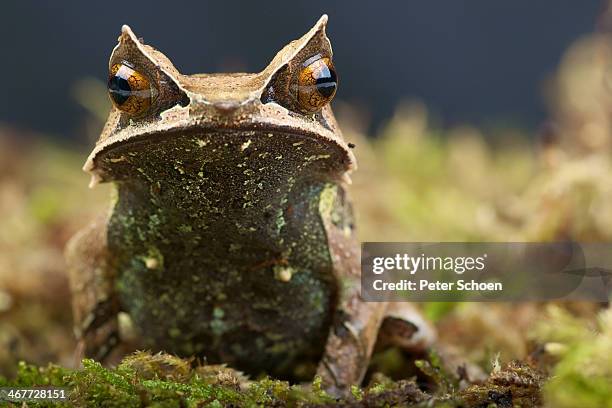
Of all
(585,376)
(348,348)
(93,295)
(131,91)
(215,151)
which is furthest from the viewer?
(93,295)

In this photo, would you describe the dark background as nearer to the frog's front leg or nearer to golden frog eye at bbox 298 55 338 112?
the frog's front leg

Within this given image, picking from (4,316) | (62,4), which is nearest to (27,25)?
(62,4)

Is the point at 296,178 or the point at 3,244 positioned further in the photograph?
the point at 3,244

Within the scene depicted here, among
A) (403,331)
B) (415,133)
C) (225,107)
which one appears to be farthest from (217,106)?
(415,133)

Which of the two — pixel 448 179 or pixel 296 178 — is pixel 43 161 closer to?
pixel 448 179

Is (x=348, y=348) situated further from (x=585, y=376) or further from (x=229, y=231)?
(x=585, y=376)

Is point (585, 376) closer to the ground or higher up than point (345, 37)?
closer to the ground
